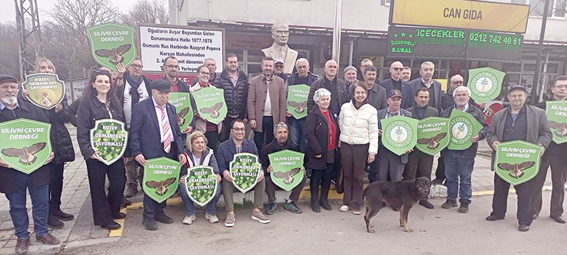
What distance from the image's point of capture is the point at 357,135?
496 centimetres

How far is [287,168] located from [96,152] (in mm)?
2459

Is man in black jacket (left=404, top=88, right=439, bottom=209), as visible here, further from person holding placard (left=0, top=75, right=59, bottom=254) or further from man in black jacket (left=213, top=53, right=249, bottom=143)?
person holding placard (left=0, top=75, right=59, bottom=254)

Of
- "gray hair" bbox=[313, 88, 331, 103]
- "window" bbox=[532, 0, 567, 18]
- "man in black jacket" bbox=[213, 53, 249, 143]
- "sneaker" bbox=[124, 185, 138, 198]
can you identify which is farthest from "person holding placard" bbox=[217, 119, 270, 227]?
"window" bbox=[532, 0, 567, 18]

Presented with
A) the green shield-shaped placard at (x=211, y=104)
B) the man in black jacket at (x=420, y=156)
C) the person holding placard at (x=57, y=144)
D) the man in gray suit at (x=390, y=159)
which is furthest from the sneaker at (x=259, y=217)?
the person holding placard at (x=57, y=144)

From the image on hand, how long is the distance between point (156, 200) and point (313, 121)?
2.33m

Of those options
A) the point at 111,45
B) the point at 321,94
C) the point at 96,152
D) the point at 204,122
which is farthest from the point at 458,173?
the point at 111,45

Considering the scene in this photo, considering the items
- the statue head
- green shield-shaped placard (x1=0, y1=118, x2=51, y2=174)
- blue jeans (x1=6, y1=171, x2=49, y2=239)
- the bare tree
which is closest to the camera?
green shield-shaped placard (x1=0, y1=118, x2=51, y2=174)

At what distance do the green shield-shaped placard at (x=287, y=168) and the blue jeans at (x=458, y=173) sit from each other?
2.32 metres

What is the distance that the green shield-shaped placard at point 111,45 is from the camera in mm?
5168

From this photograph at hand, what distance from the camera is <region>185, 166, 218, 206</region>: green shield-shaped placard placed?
181 inches

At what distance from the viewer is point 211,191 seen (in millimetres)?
4691

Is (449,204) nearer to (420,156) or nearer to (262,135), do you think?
(420,156)

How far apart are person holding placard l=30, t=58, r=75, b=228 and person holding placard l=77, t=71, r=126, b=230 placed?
445 millimetres

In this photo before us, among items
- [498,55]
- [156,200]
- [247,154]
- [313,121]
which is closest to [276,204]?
[247,154]
